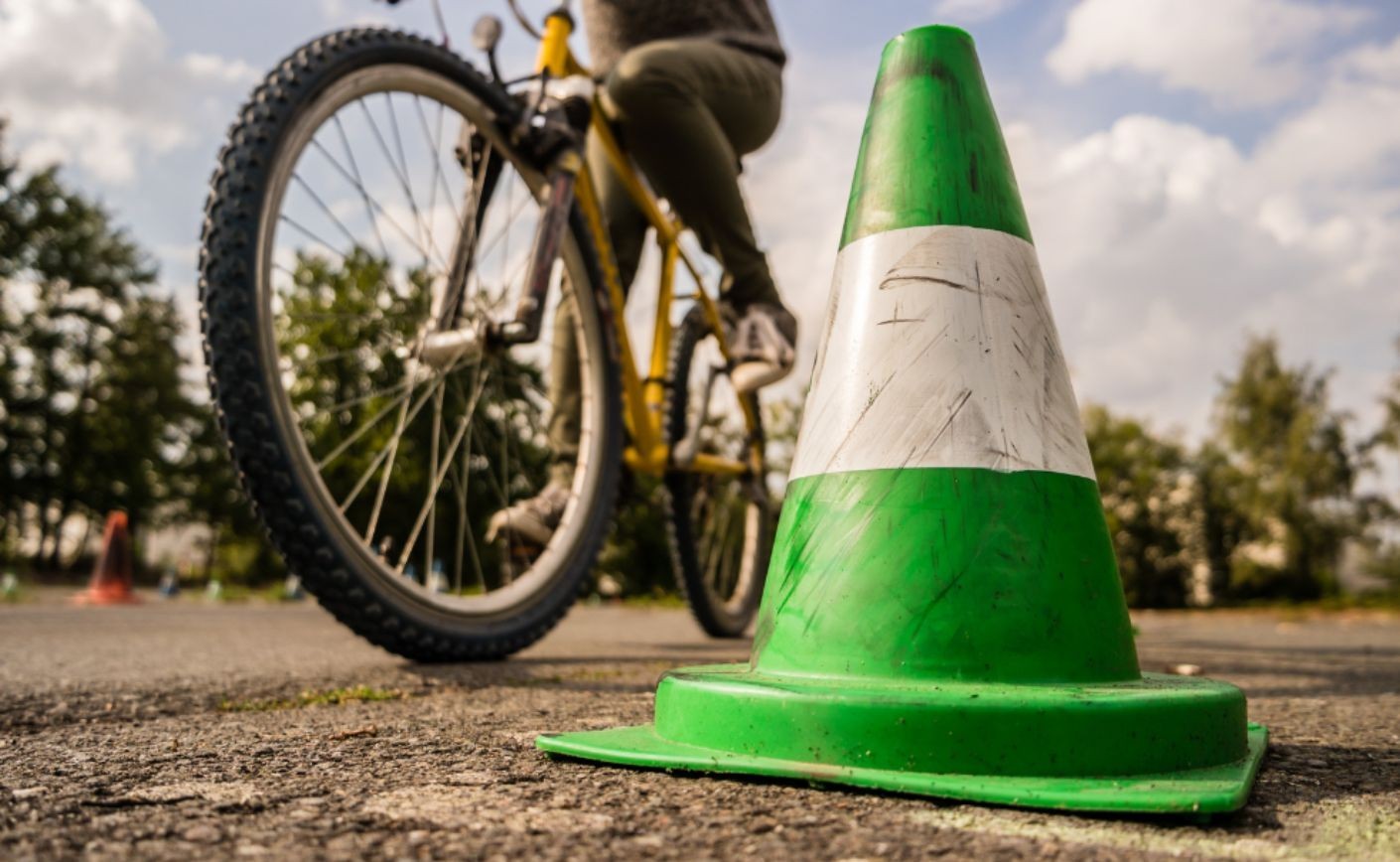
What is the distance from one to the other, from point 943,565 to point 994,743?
239mm

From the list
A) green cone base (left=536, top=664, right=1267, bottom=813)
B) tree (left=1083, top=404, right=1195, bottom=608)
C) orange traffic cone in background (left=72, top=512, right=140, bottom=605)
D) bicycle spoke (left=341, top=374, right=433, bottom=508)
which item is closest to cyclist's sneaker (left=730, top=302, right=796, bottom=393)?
bicycle spoke (left=341, top=374, right=433, bottom=508)

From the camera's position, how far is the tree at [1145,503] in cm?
3953

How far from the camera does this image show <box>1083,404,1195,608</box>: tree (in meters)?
39.5

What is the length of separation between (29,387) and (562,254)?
32590 mm

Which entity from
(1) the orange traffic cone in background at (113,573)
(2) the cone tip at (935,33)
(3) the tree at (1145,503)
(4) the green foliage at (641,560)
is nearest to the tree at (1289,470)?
(3) the tree at (1145,503)

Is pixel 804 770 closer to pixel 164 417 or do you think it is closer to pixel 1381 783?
pixel 1381 783

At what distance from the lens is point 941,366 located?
1.36 m

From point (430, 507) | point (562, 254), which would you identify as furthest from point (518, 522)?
point (562, 254)

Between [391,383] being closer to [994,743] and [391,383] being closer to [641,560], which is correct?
[994,743]

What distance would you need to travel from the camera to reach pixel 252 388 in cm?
180

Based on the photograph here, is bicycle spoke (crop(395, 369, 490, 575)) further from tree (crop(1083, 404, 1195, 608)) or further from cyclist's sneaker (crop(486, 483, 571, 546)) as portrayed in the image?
tree (crop(1083, 404, 1195, 608))

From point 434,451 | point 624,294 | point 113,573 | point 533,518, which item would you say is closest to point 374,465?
point 434,451

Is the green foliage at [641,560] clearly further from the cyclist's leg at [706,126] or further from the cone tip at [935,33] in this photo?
the cone tip at [935,33]

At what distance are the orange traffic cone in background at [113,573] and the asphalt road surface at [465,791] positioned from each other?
759cm
